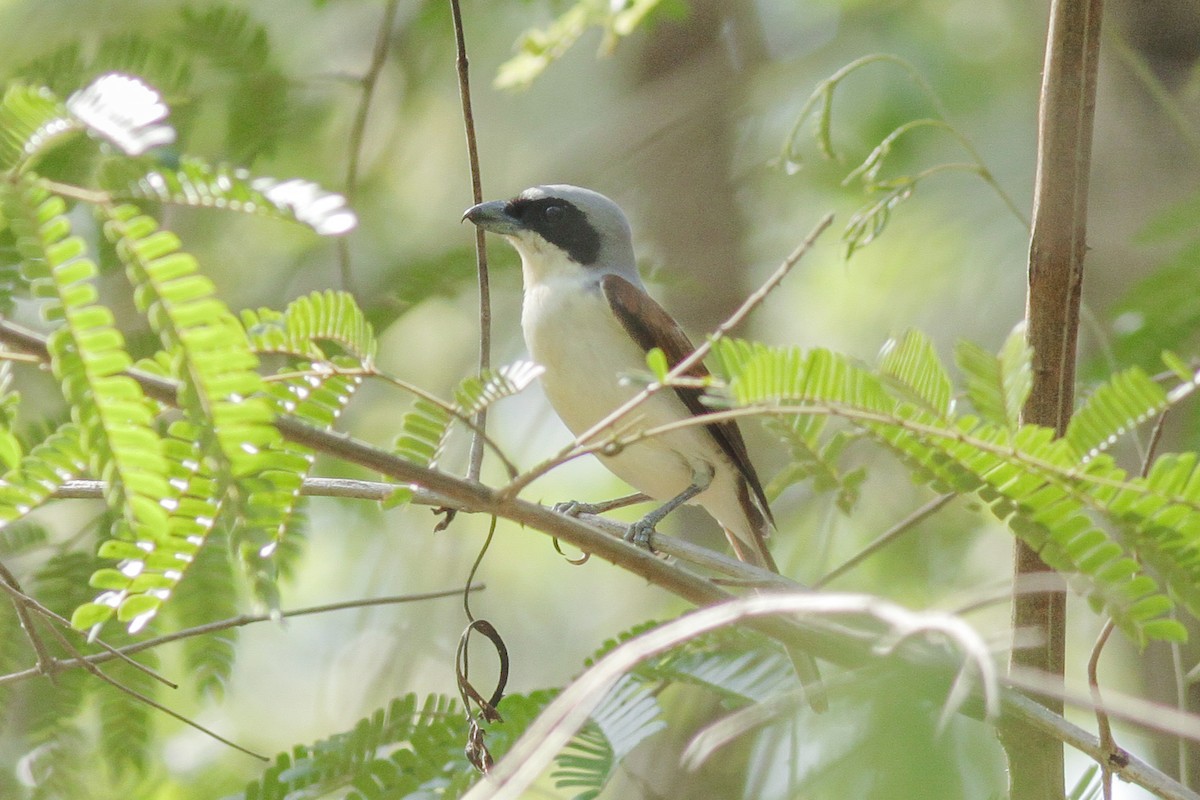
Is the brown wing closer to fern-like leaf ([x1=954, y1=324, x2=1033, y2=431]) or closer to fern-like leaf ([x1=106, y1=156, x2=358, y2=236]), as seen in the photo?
fern-like leaf ([x1=954, y1=324, x2=1033, y2=431])

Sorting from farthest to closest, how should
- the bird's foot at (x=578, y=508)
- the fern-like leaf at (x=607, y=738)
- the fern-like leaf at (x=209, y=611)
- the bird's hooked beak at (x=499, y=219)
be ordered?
the bird's hooked beak at (x=499, y=219), the bird's foot at (x=578, y=508), the fern-like leaf at (x=209, y=611), the fern-like leaf at (x=607, y=738)

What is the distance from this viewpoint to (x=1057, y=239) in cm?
249

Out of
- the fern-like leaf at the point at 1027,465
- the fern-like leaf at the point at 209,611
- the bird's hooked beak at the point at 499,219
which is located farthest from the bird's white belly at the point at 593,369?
the fern-like leaf at the point at 1027,465

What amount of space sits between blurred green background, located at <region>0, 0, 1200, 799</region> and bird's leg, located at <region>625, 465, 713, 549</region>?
73 centimetres

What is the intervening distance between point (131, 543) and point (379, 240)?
15.9ft

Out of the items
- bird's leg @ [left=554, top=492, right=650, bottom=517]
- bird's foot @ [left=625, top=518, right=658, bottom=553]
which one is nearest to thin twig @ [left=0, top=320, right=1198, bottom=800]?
bird's foot @ [left=625, top=518, right=658, bottom=553]

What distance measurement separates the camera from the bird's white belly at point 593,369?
169 inches

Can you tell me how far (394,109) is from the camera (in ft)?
22.0

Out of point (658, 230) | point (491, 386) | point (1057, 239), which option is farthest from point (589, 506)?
point (658, 230)

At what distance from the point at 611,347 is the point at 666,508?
0.62m

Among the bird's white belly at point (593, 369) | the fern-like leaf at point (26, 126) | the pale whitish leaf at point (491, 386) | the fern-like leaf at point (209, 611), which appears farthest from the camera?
the bird's white belly at point (593, 369)

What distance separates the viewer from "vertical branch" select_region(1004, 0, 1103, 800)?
249cm

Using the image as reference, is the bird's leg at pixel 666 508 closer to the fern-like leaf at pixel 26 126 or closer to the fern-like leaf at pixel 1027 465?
the fern-like leaf at pixel 1027 465

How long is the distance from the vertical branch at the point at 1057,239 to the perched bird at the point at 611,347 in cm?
161
